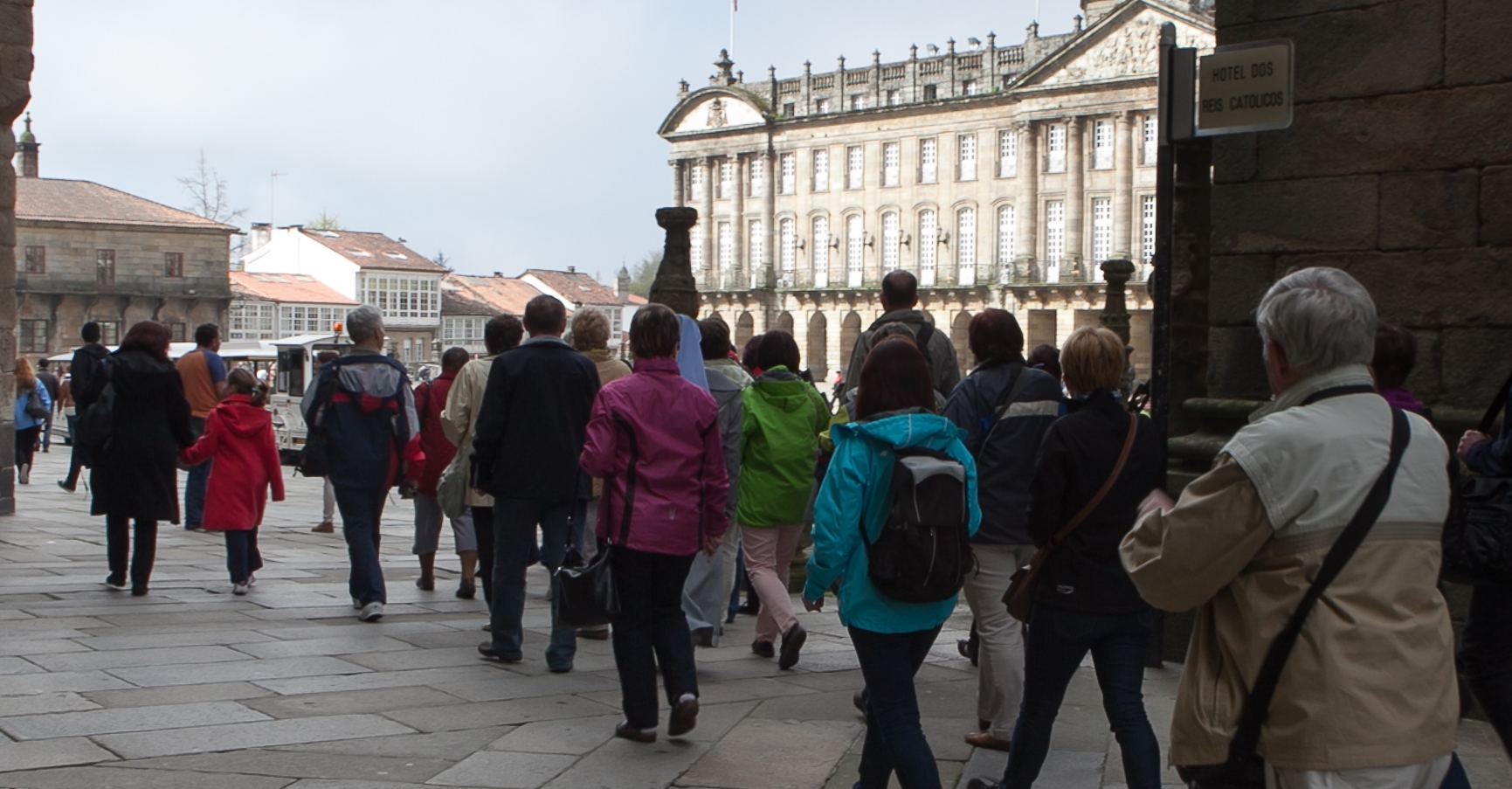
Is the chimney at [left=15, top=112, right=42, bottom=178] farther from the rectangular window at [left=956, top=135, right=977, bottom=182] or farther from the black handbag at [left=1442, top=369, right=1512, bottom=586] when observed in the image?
the black handbag at [left=1442, top=369, right=1512, bottom=586]

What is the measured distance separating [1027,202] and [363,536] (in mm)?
65367

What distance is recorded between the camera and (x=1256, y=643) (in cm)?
294

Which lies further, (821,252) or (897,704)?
(821,252)

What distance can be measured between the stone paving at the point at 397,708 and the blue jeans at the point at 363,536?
0.61 ft

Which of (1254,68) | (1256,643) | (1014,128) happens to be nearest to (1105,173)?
(1014,128)

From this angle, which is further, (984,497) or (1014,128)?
(1014,128)

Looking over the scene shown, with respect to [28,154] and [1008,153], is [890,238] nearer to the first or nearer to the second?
[1008,153]

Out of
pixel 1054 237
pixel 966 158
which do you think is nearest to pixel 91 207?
pixel 966 158

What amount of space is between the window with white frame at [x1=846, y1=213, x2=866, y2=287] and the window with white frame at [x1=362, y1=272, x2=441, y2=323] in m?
24.2

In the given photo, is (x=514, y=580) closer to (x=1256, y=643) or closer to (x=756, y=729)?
(x=756, y=729)

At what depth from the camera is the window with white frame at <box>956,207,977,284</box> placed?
7388cm

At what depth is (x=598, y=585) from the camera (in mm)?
5570

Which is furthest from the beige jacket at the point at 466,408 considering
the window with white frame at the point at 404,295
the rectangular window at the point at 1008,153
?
the window with white frame at the point at 404,295

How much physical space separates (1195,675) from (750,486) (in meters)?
4.46
